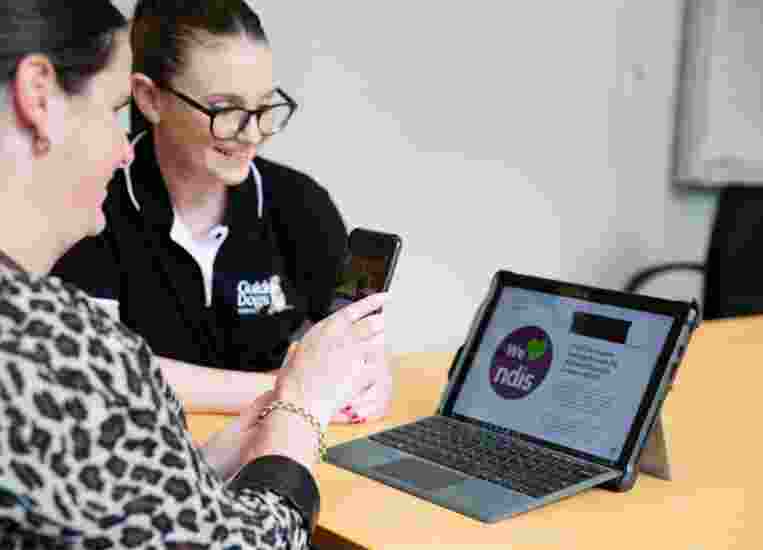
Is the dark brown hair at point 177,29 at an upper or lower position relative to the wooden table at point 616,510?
upper

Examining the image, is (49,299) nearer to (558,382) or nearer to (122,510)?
(122,510)

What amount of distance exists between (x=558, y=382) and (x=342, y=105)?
1610 millimetres

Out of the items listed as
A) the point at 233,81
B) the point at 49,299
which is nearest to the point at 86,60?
the point at 49,299

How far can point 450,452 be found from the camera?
1.25m

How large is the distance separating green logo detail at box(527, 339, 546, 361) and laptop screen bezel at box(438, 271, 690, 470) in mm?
70

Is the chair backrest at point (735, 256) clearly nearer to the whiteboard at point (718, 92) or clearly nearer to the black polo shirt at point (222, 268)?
the whiteboard at point (718, 92)

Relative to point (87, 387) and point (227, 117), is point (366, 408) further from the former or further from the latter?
point (87, 387)

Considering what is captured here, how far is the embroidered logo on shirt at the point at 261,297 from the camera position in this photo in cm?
179

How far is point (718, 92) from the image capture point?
3510mm

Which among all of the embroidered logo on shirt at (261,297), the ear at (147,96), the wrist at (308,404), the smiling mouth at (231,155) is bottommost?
the embroidered logo on shirt at (261,297)

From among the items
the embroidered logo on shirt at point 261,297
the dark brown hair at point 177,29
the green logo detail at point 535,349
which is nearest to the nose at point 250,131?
the dark brown hair at point 177,29

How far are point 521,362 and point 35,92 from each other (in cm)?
72

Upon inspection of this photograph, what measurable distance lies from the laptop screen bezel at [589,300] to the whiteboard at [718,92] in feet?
7.67

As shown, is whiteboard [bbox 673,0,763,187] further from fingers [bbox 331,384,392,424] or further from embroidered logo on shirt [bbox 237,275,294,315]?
fingers [bbox 331,384,392,424]
